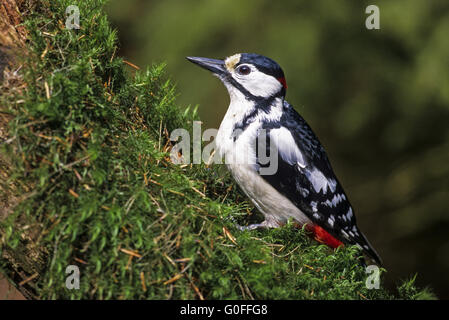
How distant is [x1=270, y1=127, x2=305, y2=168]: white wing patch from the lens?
279 centimetres

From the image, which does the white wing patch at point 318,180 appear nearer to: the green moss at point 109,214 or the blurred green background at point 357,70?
the green moss at point 109,214

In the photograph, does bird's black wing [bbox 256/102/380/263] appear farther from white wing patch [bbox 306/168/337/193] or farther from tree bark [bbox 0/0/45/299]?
tree bark [bbox 0/0/45/299]

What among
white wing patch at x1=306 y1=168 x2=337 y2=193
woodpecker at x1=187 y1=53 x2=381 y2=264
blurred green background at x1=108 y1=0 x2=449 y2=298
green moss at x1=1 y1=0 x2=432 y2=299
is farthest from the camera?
blurred green background at x1=108 y1=0 x2=449 y2=298

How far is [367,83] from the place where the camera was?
4.43 metres

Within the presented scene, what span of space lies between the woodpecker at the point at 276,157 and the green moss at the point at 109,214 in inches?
25.1

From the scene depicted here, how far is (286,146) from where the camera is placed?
2.81 meters

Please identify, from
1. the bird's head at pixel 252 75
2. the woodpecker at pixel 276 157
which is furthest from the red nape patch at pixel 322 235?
the bird's head at pixel 252 75

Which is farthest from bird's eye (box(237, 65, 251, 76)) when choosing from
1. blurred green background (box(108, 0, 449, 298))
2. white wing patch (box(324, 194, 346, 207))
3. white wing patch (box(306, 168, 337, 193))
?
blurred green background (box(108, 0, 449, 298))

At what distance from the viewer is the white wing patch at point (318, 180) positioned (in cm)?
287

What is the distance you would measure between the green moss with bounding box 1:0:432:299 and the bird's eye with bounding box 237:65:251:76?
1027 millimetres

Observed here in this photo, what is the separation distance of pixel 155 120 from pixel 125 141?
20.7 inches

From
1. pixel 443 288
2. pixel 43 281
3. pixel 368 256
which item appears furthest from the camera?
pixel 443 288
